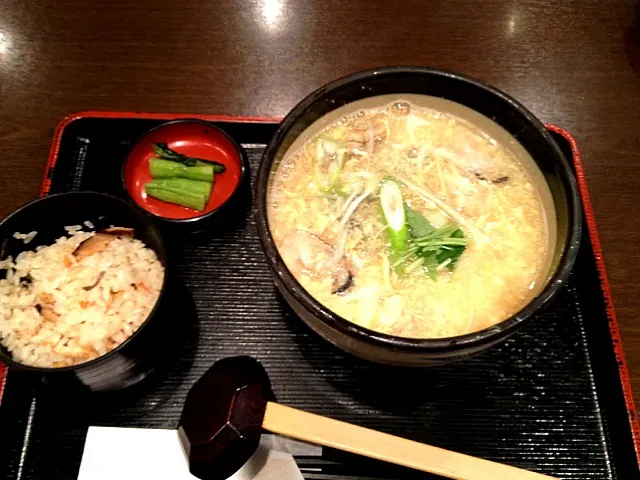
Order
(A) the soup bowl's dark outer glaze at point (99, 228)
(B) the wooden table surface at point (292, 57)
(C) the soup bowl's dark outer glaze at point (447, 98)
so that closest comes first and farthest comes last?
1. (C) the soup bowl's dark outer glaze at point (447, 98)
2. (A) the soup bowl's dark outer glaze at point (99, 228)
3. (B) the wooden table surface at point (292, 57)

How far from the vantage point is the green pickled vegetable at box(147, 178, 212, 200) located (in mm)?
1813

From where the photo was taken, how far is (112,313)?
5.02 feet

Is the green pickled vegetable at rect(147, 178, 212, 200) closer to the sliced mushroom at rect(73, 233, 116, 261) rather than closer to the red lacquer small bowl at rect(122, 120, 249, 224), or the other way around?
the red lacquer small bowl at rect(122, 120, 249, 224)

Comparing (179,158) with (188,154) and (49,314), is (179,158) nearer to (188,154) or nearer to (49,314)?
(188,154)

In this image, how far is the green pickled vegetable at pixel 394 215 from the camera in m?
1.46

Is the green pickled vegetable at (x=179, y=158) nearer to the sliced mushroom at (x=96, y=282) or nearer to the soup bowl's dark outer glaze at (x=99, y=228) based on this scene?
the soup bowl's dark outer glaze at (x=99, y=228)

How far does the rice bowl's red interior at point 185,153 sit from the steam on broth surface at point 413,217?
0.39 meters

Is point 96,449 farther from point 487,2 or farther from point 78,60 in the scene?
point 487,2

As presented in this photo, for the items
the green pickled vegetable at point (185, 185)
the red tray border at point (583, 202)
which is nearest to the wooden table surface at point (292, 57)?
the red tray border at point (583, 202)

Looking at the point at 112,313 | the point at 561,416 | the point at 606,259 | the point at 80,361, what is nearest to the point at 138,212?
the point at 112,313

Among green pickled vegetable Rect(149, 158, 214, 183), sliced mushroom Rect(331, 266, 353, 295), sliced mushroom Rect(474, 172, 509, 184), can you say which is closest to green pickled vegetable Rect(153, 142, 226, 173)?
green pickled vegetable Rect(149, 158, 214, 183)

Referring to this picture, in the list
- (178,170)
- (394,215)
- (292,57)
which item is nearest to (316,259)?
(394,215)

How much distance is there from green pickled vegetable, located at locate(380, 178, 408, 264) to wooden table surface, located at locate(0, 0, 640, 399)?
28.8 inches

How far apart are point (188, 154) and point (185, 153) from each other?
0.04 ft
